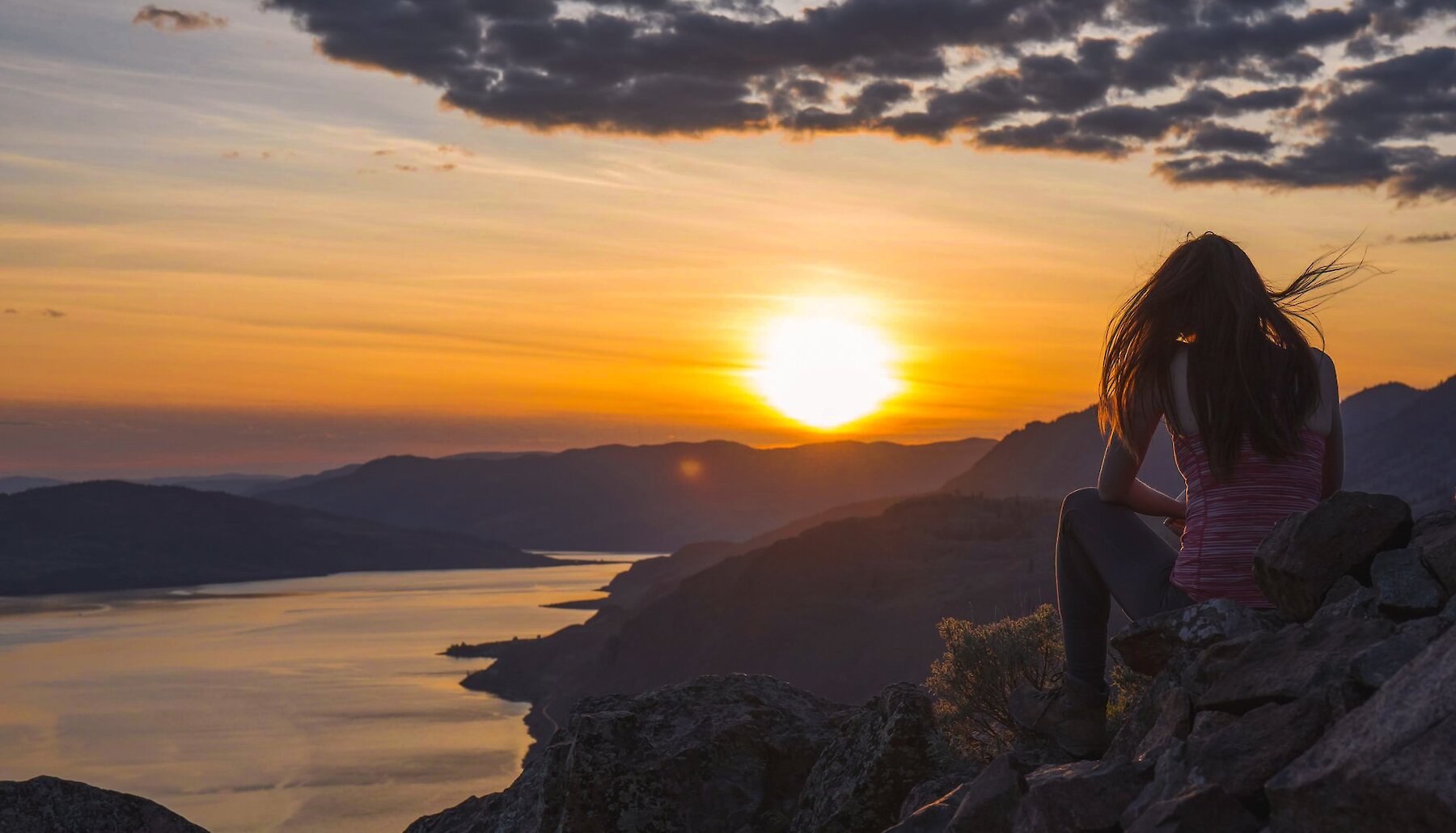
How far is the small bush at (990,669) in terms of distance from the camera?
31.1ft

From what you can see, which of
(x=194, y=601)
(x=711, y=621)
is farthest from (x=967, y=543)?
(x=194, y=601)

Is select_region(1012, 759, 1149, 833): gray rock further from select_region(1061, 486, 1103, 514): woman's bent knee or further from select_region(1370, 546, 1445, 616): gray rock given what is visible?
select_region(1061, 486, 1103, 514): woman's bent knee

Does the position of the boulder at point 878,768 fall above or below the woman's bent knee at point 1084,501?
below

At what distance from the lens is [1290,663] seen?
4457 mm

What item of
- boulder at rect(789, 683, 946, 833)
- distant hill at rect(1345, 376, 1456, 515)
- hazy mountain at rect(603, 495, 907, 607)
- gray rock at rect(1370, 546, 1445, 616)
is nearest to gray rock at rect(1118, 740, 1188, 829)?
gray rock at rect(1370, 546, 1445, 616)

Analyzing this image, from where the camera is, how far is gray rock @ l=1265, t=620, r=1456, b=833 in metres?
3.28

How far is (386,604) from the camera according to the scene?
174 m

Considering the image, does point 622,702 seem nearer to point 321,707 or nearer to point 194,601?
point 321,707

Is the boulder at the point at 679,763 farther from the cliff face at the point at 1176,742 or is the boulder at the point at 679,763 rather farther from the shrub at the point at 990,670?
the shrub at the point at 990,670

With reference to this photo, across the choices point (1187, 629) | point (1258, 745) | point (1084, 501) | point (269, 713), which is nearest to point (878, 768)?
point (1084, 501)

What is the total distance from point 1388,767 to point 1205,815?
0.66 m

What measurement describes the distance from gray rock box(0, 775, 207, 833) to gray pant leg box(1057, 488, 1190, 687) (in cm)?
585

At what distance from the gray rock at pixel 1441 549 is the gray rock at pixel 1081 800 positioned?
133cm

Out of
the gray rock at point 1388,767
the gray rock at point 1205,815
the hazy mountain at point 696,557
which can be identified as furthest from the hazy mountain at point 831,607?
the gray rock at point 1388,767
